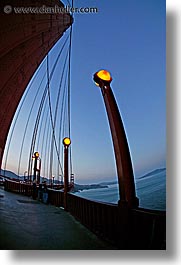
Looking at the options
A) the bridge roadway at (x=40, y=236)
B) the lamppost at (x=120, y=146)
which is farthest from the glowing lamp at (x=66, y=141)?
the bridge roadway at (x=40, y=236)

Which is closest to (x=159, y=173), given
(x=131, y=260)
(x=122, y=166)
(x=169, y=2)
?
(x=122, y=166)

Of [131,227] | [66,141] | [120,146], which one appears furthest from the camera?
[66,141]

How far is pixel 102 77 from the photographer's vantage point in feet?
5.44

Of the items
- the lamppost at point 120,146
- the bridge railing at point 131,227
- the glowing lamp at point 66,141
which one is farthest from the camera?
the glowing lamp at point 66,141

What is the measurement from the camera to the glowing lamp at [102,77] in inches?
65.2

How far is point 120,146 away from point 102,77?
1.54ft

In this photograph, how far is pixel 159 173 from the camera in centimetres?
161

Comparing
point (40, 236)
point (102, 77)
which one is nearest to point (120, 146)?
point (102, 77)

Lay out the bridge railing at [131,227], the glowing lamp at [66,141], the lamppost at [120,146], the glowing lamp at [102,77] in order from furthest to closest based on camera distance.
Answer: the glowing lamp at [66,141]
the glowing lamp at [102,77]
the lamppost at [120,146]
the bridge railing at [131,227]

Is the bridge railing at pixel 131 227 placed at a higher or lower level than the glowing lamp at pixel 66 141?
lower

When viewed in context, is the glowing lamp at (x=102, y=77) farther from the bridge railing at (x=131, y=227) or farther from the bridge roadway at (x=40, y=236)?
the bridge roadway at (x=40, y=236)

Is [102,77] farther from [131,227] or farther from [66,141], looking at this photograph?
[131,227]

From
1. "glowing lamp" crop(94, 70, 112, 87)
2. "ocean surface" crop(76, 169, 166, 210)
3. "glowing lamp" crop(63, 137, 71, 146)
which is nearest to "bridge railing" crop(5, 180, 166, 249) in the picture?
"ocean surface" crop(76, 169, 166, 210)

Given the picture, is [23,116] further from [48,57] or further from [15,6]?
[15,6]
